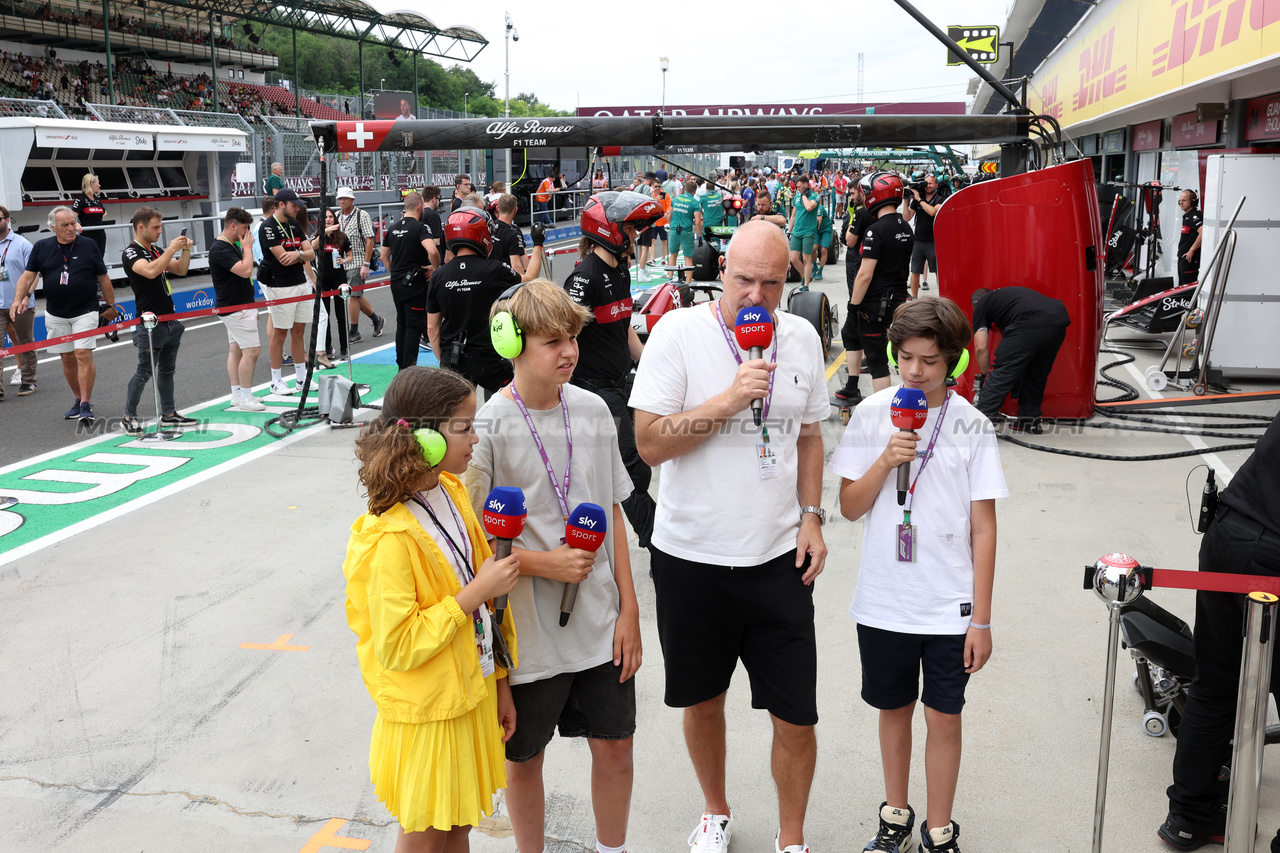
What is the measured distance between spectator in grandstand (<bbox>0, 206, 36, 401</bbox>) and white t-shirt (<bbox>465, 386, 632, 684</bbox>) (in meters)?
8.82

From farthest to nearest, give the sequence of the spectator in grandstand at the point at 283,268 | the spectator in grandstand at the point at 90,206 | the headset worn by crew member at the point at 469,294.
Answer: the spectator in grandstand at the point at 90,206, the spectator in grandstand at the point at 283,268, the headset worn by crew member at the point at 469,294

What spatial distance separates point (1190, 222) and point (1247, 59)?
5576 millimetres

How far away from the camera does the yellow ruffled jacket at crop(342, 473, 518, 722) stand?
2.29 meters

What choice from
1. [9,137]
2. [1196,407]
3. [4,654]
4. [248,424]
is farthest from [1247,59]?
[9,137]

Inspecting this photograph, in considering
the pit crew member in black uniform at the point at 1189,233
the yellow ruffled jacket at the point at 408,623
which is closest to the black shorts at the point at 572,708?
the yellow ruffled jacket at the point at 408,623

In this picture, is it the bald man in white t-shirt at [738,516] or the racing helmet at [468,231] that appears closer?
the bald man in white t-shirt at [738,516]

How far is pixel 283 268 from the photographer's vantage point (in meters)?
10.1

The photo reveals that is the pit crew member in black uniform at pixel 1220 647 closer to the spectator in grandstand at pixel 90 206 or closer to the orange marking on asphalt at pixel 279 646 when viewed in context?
the orange marking on asphalt at pixel 279 646

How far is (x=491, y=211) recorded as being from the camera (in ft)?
39.5

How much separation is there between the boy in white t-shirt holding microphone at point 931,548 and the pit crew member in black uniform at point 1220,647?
74 centimetres

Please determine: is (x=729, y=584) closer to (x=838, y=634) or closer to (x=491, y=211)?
(x=838, y=634)

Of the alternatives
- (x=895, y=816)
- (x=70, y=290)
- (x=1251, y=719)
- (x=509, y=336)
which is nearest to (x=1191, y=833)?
(x=1251, y=719)

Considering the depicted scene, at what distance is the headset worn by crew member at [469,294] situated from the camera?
7070 millimetres

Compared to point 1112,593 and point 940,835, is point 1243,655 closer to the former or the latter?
point 1112,593
